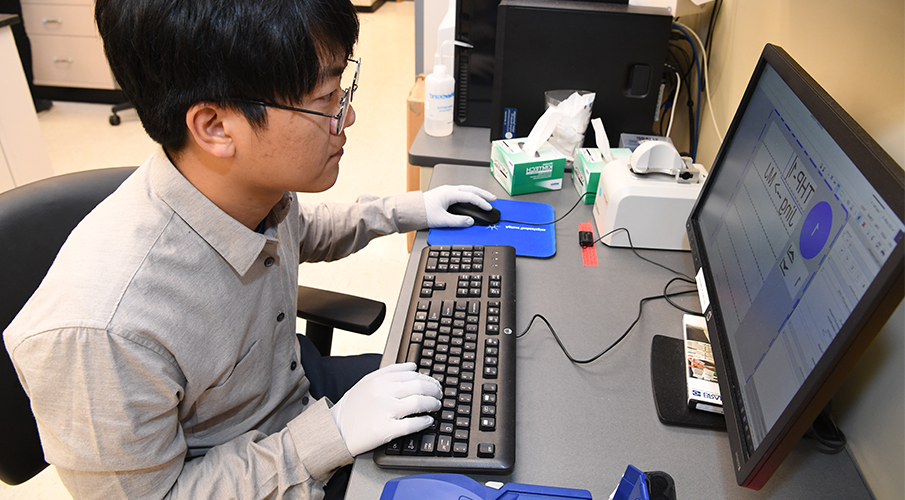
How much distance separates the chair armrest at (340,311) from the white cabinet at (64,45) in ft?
9.44

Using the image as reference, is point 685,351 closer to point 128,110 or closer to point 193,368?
point 193,368

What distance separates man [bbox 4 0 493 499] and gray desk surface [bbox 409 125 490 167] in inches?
23.8

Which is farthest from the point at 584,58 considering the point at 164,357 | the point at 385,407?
the point at 164,357

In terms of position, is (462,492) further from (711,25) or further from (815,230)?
(711,25)

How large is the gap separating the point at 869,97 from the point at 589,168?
51 cm

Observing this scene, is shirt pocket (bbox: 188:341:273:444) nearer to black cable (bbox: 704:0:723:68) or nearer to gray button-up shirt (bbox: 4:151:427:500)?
gray button-up shirt (bbox: 4:151:427:500)

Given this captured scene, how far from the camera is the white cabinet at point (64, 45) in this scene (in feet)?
10.6

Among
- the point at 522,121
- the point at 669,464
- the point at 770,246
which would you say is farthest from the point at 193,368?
the point at 522,121

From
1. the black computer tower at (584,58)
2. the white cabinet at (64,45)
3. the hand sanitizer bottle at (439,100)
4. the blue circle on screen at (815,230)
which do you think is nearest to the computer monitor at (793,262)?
the blue circle on screen at (815,230)

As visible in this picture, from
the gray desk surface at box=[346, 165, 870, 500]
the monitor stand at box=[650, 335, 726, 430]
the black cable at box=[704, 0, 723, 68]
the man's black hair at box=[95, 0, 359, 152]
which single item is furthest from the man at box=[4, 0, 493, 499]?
the black cable at box=[704, 0, 723, 68]

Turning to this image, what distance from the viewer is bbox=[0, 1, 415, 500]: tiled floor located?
78.1 inches

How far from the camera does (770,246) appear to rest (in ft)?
2.09

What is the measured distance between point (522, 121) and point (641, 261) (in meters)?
0.55

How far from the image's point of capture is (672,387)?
773 millimetres
